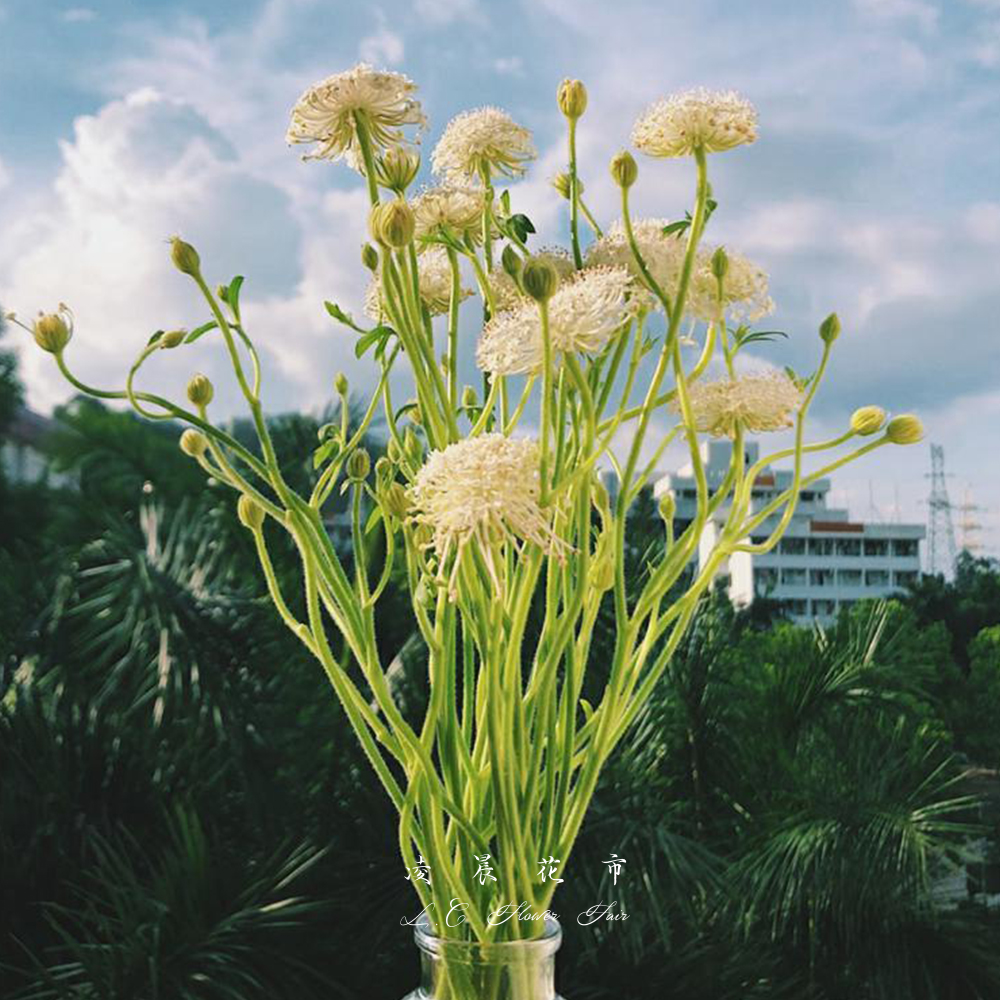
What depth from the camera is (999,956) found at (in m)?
2.20

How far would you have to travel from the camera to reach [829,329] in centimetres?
73

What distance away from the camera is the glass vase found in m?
0.65

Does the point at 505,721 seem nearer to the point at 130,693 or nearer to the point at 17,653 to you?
the point at 130,693

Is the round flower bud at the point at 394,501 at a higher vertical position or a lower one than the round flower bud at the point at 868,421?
lower

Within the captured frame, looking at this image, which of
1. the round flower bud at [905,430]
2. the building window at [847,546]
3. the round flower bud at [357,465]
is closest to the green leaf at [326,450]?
the round flower bud at [357,465]

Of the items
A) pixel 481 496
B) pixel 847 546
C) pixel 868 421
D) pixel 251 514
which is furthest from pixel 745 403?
pixel 847 546

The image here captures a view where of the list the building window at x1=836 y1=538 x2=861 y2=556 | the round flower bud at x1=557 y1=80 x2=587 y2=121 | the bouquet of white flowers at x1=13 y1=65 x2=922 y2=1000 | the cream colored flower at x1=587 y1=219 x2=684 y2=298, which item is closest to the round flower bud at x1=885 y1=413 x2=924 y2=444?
the bouquet of white flowers at x1=13 y1=65 x2=922 y2=1000

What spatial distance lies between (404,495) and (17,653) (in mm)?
1559

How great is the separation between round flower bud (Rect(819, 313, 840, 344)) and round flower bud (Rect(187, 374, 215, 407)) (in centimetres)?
38

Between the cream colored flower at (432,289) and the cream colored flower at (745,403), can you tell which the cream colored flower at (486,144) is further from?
the cream colored flower at (745,403)

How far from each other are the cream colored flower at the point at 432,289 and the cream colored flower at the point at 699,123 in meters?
0.16

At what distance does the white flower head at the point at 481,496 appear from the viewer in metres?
0.56

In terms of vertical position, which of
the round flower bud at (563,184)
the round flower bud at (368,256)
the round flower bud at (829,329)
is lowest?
the round flower bud at (829,329)

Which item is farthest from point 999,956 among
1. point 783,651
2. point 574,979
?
point 574,979
